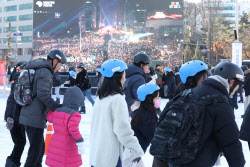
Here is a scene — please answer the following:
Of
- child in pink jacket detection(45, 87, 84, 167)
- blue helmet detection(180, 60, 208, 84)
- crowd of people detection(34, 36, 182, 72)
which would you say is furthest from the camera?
crowd of people detection(34, 36, 182, 72)

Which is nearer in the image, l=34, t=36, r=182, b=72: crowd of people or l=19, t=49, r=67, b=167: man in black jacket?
l=19, t=49, r=67, b=167: man in black jacket

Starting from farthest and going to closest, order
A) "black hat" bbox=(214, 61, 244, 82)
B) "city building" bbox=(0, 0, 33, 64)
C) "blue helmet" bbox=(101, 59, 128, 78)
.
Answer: "city building" bbox=(0, 0, 33, 64) < "blue helmet" bbox=(101, 59, 128, 78) < "black hat" bbox=(214, 61, 244, 82)

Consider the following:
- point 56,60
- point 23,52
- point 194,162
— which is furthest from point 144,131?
point 23,52

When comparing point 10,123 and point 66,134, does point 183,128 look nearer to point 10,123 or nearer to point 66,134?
point 66,134

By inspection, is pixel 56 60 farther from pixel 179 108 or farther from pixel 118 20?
pixel 118 20

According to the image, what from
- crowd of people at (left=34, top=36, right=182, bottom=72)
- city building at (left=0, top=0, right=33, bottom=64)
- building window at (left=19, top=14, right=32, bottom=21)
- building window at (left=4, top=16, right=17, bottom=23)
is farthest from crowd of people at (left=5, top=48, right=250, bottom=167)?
building window at (left=4, top=16, right=17, bottom=23)

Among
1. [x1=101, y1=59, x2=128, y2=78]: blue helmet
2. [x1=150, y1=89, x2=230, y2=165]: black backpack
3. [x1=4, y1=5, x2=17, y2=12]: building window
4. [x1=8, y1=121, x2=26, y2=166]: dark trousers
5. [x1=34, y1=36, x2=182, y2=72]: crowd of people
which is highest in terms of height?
[x1=4, y1=5, x2=17, y2=12]: building window

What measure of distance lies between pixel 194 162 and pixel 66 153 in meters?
2.15

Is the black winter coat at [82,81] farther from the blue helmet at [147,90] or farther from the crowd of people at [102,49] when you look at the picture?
the crowd of people at [102,49]

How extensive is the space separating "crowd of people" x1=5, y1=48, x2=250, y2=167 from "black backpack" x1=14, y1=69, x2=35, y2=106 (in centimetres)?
1

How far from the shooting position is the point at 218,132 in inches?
100

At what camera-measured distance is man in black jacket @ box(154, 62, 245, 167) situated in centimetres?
252

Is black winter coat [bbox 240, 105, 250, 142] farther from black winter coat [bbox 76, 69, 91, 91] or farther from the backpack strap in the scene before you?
black winter coat [bbox 76, 69, 91, 91]

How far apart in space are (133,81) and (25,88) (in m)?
1.36
